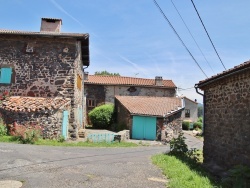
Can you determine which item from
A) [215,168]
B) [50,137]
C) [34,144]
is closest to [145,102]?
[50,137]

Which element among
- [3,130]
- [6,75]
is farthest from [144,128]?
[3,130]

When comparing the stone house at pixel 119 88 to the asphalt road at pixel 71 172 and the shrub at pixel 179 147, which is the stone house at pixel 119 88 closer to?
the shrub at pixel 179 147

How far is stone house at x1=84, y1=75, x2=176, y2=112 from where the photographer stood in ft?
110

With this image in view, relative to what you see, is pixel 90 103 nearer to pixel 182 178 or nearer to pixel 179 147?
pixel 179 147

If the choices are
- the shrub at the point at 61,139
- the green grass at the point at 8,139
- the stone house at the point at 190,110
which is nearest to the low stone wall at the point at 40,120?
the shrub at the point at 61,139

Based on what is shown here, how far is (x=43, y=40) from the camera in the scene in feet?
56.1

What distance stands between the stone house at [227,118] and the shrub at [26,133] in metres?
8.10

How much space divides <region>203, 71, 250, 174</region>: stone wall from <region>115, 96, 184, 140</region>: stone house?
11.0 meters

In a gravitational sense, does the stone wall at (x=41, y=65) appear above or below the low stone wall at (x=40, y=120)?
above

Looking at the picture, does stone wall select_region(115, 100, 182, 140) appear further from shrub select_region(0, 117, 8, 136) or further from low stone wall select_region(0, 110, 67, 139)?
shrub select_region(0, 117, 8, 136)

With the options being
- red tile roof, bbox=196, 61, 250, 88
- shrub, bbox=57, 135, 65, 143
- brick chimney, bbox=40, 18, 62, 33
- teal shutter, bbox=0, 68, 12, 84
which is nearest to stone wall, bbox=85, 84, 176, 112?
brick chimney, bbox=40, 18, 62, 33

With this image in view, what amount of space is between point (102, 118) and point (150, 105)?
5.54 m

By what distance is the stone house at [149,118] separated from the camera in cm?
2305

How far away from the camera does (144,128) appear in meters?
23.1
